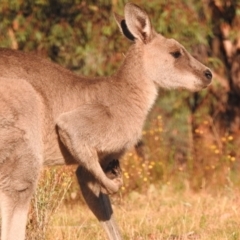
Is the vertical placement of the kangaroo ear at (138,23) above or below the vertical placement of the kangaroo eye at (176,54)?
above

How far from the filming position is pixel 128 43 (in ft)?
33.9

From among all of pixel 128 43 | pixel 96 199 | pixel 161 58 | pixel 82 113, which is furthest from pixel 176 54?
pixel 128 43

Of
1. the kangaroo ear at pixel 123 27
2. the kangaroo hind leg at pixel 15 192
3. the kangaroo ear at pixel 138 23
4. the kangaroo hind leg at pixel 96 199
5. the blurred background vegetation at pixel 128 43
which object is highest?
the kangaroo ear at pixel 138 23

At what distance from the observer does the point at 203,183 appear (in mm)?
9742

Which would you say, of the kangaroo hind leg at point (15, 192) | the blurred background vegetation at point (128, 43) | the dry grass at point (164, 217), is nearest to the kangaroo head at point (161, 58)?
the dry grass at point (164, 217)

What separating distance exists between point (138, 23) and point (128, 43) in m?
3.16

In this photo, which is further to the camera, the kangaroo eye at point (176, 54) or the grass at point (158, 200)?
the kangaroo eye at point (176, 54)

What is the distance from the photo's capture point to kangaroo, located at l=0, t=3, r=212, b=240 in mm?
6035

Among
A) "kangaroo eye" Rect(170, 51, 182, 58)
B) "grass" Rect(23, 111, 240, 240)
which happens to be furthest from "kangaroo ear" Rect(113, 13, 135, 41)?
"grass" Rect(23, 111, 240, 240)

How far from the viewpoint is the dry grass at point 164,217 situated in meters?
7.22

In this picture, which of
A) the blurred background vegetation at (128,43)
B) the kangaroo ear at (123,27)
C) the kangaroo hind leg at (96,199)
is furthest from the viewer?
the blurred background vegetation at (128,43)

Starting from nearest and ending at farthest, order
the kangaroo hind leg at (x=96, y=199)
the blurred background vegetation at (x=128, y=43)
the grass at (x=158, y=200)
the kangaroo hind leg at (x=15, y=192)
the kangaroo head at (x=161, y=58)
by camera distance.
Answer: the kangaroo hind leg at (x=15, y=192), the kangaroo hind leg at (x=96, y=199), the grass at (x=158, y=200), the kangaroo head at (x=161, y=58), the blurred background vegetation at (x=128, y=43)

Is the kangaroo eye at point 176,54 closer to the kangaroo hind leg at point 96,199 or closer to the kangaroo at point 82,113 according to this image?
the kangaroo at point 82,113

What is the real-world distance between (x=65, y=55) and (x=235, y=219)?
12.3 feet
